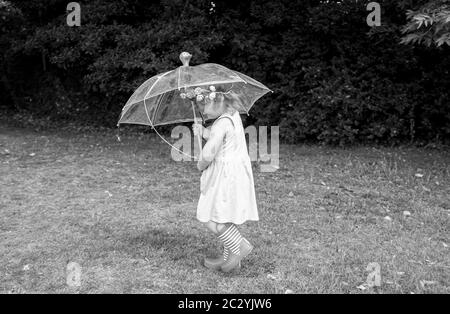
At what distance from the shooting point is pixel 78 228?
5.10m

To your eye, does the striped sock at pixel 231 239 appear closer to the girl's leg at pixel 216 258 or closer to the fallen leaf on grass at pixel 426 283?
the girl's leg at pixel 216 258

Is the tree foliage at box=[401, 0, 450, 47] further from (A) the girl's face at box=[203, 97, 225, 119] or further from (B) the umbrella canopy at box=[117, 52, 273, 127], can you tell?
(A) the girl's face at box=[203, 97, 225, 119]

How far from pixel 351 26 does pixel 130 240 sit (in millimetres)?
7078

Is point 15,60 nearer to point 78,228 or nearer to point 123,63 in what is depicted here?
point 123,63

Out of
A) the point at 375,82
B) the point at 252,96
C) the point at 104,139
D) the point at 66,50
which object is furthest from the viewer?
the point at 66,50

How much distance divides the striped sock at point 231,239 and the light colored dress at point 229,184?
16 centimetres

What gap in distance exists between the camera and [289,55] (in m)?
10.4

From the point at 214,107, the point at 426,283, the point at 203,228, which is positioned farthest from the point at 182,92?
the point at 426,283

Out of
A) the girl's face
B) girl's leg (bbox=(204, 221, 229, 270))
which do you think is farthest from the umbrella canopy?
girl's leg (bbox=(204, 221, 229, 270))

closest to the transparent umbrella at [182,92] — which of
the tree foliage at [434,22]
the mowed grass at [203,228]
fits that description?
the mowed grass at [203,228]

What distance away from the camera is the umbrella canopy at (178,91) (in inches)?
149

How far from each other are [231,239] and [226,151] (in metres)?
0.68
